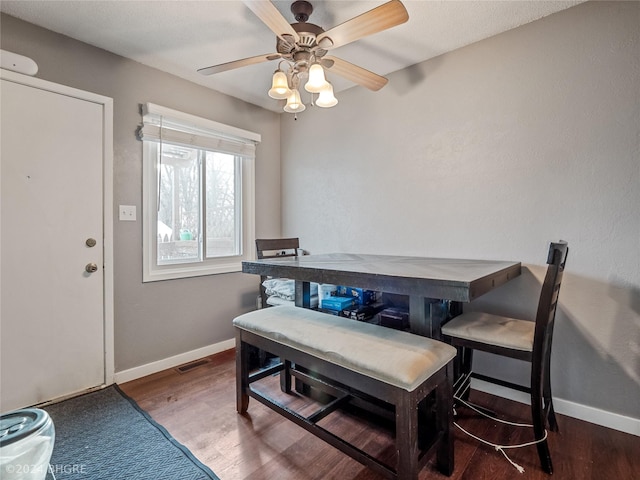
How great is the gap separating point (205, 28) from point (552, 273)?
2285 millimetres

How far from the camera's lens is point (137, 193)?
2303 mm

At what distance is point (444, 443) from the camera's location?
1335 millimetres

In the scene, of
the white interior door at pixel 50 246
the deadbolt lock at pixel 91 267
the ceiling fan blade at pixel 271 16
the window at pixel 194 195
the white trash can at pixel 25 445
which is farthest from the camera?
the window at pixel 194 195

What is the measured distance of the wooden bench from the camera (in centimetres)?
112

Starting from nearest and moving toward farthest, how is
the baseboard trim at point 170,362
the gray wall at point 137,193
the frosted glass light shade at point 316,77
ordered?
1. the frosted glass light shade at point 316,77
2. the gray wall at point 137,193
3. the baseboard trim at point 170,362

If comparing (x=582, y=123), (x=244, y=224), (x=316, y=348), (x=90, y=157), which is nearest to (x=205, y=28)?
(x=90, y=157)

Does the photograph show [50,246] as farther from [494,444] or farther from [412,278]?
[494,444]

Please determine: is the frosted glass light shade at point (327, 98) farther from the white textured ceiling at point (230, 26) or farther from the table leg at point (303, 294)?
the table leg at point (303, 294)

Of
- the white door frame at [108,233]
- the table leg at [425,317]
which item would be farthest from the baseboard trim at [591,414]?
the white door frame at [108,233]

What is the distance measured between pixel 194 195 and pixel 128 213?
553mm

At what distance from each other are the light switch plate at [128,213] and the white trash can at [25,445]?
173 centimetres

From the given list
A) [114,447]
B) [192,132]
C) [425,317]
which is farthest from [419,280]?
[192,132]

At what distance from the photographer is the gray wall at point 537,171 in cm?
163

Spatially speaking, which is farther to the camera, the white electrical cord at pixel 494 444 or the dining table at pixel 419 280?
the white electrical cord at pixel 494 444
